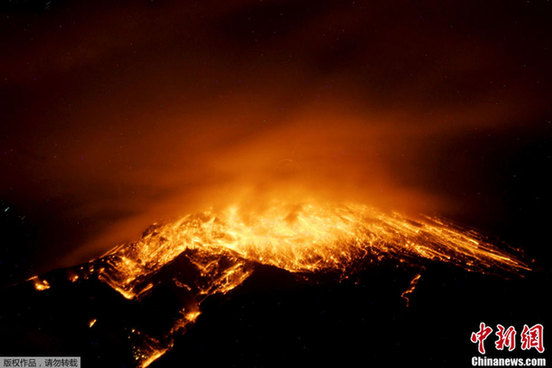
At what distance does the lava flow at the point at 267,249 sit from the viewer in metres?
15.3

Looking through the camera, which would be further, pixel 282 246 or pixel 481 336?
pixel 282 246

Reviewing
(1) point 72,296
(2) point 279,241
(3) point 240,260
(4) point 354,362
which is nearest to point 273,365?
(4) point 354,362

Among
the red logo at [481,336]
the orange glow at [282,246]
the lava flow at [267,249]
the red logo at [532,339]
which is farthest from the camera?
the orange glow at [282,246]

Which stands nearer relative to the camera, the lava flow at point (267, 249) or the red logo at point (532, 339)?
the red logo at point (532, 339)

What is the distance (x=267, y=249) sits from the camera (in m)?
17.4

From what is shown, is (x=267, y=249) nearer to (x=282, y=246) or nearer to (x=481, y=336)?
(x=282, y=246)

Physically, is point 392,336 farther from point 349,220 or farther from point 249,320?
point 349,220

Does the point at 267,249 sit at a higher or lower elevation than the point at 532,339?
higher

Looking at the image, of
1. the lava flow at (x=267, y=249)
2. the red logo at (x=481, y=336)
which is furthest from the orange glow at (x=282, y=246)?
the red logo at (x=481, y=336)

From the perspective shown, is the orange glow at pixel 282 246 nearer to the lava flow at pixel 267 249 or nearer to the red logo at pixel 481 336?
the lava flow at pixel 267 249

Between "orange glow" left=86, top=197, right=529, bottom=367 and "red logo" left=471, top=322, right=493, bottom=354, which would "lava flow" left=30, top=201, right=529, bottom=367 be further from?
→ "red logo" left=471, top=322, right=493, bottom=354

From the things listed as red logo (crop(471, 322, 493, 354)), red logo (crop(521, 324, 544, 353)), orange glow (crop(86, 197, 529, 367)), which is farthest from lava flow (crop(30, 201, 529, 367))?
red logo (crop(521, 324, 544, 353))

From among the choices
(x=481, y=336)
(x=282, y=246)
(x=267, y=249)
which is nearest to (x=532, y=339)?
(x=481, y=336)

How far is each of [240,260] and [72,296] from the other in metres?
7.69
